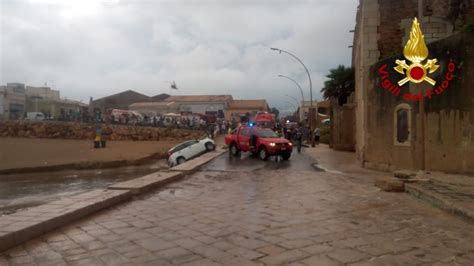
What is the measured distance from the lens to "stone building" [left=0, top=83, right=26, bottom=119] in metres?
70.4

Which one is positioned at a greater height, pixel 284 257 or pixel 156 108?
pixel 156 108

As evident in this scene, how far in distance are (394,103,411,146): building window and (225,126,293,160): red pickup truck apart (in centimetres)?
617

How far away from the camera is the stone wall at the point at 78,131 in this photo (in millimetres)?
50328

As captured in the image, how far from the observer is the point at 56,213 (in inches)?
248

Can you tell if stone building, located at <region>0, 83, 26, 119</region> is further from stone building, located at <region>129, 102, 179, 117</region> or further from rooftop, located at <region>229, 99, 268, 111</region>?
rooftop, located at <region>229, 99, 268, 111</region>

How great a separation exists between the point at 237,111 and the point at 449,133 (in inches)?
2454

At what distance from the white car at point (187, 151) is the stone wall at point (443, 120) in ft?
38.4

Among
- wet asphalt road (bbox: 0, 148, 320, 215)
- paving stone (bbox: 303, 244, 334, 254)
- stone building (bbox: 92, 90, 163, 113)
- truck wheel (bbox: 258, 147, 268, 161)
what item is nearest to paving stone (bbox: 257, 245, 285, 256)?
paving stone (bbox: 303, 244, 334, 254)

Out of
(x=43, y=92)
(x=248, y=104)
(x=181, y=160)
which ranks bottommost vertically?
(x=181, y=160)

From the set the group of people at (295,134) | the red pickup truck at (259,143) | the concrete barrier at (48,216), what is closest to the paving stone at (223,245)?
the concrete barrier at (48,216)

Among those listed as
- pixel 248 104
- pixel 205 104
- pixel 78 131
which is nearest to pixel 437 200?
pixel 78 131

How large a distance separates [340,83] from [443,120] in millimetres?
20331

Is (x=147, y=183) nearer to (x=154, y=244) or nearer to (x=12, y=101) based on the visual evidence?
(x=154, y=244)

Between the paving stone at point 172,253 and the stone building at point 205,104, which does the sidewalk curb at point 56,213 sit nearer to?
the paving stone at point 172,253
